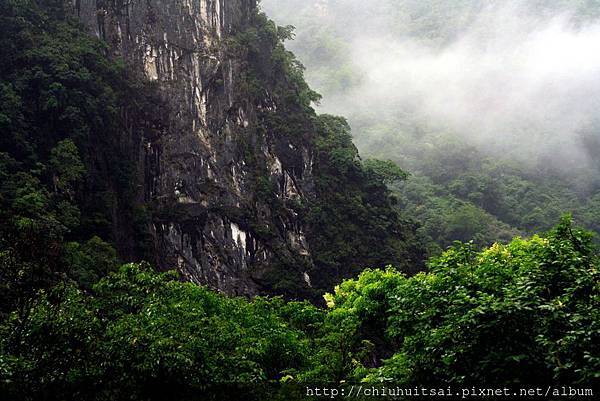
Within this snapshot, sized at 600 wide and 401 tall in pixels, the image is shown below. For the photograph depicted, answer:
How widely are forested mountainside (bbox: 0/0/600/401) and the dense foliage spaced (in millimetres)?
43

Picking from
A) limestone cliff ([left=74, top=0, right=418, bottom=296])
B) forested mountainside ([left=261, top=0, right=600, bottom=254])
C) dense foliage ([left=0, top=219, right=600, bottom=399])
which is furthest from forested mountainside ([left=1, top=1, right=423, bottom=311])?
dense foliage ([left=0, top=219, right=600, bottom=399])

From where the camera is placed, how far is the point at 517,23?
12812 centimetres

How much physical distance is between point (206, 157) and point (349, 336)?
69.0ft

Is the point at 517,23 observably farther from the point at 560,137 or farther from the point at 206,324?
the point at 206,324

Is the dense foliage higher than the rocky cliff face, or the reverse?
the rocky cliff face

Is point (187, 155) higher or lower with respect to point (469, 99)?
lower

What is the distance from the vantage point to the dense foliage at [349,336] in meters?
9.12

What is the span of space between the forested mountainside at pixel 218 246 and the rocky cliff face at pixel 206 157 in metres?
0.11

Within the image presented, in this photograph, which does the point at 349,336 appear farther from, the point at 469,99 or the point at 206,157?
the point at 469,99

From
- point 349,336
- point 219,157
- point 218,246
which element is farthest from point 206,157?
point 349,336

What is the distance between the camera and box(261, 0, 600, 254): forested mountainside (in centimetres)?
6844

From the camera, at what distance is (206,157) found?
36.5 m

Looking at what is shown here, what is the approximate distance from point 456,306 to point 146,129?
28.3 metres

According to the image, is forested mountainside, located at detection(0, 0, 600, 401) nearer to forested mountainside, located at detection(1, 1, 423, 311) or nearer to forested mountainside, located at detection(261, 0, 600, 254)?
forested mountainside, located at detection(1, 1, 423, 311)
